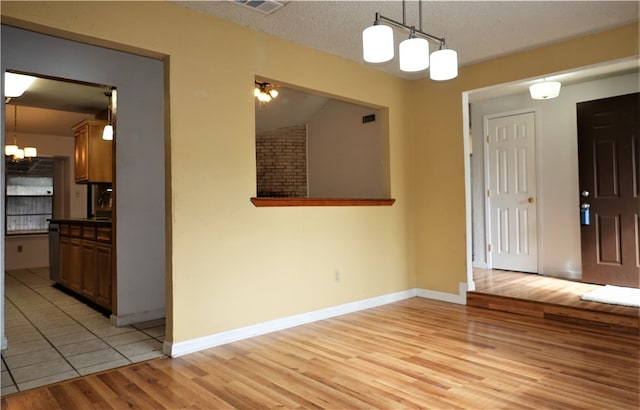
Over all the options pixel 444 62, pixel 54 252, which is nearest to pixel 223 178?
pixel 444 62

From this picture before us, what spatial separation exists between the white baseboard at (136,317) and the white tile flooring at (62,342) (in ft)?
0.22

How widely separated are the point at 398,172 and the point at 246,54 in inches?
83.9

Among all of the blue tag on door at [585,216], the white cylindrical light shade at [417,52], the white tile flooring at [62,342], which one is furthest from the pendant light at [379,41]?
the blue tag on door at [585,216]

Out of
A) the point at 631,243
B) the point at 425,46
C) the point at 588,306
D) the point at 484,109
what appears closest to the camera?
the point at 425,46

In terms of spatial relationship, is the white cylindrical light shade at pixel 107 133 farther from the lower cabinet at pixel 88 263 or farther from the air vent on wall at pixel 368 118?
the air vent on wall at pixel 368 118

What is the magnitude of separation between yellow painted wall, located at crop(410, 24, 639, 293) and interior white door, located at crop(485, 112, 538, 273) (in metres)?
1.51

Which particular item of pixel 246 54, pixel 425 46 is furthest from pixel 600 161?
pixel 246 54

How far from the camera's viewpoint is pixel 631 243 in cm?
428

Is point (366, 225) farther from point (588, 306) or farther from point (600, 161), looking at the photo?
point (600, 161)

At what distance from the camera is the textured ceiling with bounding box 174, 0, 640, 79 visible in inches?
118

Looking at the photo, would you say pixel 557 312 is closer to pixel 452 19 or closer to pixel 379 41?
pixel 452 19

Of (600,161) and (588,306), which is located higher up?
(600,161)

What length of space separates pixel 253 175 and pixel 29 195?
700 cm

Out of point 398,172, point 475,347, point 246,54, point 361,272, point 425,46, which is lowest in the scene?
point 475,347
